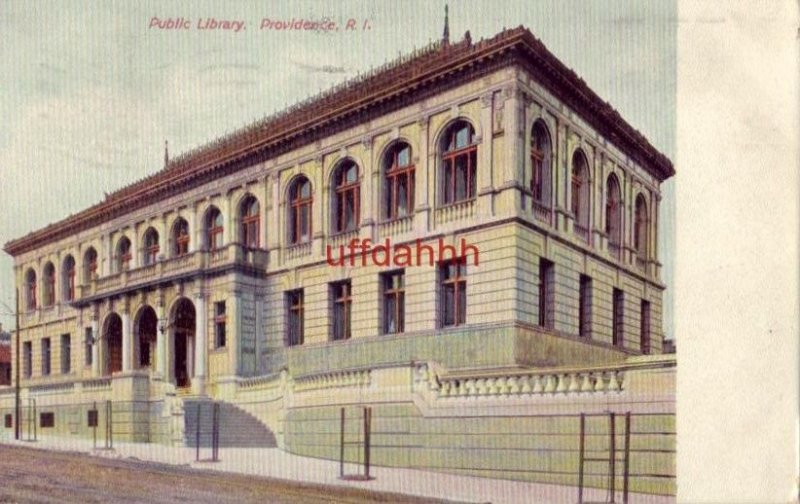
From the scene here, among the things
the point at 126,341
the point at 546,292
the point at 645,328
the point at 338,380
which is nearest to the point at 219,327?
the point at 126,341

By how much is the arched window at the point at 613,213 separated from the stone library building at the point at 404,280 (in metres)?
0.05

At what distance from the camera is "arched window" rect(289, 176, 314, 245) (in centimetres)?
1303

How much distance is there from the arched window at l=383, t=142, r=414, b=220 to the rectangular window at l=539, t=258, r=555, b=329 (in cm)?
207

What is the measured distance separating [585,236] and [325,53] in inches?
177

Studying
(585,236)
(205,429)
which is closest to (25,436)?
(205,429)

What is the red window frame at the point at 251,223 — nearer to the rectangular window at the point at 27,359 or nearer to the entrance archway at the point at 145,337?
the entrance archway at the point at 145,337

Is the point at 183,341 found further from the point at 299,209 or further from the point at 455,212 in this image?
the point at 455,212

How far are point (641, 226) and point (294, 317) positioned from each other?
225 inches

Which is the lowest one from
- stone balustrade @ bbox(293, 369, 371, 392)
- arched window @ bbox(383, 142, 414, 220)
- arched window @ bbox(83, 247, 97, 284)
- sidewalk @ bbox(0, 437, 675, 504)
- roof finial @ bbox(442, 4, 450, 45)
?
sidewalk @ bbox(0, 437, 675, 504)

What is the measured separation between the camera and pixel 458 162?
11719 mm

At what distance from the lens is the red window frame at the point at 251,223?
1322 cm

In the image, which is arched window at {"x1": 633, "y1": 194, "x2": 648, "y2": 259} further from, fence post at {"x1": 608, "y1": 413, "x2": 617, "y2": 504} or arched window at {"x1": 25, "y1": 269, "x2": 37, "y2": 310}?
arched window at {"x1": 25, "y1": 269, "x2": 37, "y2": 310}

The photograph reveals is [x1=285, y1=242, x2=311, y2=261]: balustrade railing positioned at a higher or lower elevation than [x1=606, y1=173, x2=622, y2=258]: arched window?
lower

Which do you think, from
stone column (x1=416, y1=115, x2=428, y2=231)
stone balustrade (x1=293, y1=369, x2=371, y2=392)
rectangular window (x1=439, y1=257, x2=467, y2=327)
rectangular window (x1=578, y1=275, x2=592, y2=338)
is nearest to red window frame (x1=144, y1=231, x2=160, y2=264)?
stone balustrade (x1=293, y1=369, x2=371, y2=392)
